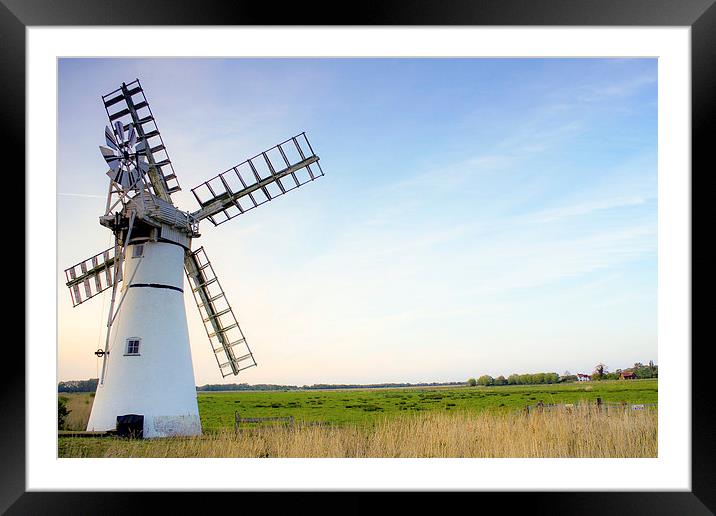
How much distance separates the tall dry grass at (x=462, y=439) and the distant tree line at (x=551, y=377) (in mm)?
29442

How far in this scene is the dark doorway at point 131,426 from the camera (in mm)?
8109

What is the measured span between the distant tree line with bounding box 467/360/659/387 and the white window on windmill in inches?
1193

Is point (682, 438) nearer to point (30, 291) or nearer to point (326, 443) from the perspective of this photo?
point (30, 291)

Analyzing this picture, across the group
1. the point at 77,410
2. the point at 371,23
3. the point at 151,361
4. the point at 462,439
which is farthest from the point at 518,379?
the point at 371,23

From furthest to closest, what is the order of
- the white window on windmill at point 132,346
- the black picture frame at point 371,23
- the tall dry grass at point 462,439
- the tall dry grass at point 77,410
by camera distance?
the tall dry grass at point 77,410 → the white window on windmill at point 132,346 → the tall dry grass at point 462,439 → the black picture frame at point 371,23

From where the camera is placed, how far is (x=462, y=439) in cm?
608

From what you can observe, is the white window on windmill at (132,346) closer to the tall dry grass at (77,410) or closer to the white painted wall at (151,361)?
the white painted wall at (151,361)

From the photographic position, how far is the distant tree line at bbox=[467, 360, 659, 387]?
113 ft

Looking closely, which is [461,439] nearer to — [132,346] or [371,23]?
[371,23]

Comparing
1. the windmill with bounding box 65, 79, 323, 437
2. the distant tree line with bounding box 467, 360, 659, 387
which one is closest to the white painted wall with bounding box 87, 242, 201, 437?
the windmill with bounding box 65, 79, 323, 437

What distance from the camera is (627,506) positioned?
2.99 m

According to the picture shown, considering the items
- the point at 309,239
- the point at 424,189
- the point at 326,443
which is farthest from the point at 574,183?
the point at 326,443

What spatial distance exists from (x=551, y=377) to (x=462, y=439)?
121 feet

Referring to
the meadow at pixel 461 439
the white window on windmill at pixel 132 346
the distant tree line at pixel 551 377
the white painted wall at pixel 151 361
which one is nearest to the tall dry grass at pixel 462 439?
the meadow at pixel 461 439
